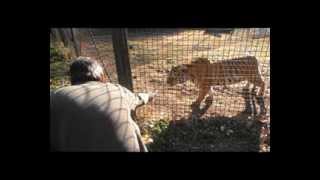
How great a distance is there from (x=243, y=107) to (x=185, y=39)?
1135 mm

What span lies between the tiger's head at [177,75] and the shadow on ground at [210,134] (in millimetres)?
340

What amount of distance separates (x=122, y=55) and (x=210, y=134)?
38.9 inches

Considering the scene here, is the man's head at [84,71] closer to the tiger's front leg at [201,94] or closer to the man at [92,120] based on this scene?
the man at [92,120]

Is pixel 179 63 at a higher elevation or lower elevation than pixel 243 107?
higher

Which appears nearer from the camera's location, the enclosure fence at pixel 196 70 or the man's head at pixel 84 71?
the man's head at pixel 84 71

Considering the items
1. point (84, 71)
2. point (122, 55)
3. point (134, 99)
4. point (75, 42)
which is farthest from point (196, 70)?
point (84, 71)

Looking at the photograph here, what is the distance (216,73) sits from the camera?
3.98 m

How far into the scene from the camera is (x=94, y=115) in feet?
6.90

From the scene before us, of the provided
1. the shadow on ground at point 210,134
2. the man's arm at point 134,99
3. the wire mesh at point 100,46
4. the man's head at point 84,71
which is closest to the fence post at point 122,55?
the wire mesh at point 100,46

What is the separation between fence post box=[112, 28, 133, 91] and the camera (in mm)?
3197

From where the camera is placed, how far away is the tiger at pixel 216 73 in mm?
3877

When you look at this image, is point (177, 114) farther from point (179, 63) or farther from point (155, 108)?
point (179, 63)
